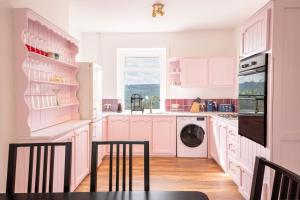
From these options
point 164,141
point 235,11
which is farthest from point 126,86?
point 235,11

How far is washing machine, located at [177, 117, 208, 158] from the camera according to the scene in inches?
191

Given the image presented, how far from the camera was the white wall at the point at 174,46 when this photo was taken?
5.40 meters

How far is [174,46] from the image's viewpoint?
5484 mm

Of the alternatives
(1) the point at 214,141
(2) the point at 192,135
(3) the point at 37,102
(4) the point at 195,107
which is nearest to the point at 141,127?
(2) the point at 192,135

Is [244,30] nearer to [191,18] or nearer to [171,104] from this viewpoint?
[191,18]

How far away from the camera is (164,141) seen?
494cm

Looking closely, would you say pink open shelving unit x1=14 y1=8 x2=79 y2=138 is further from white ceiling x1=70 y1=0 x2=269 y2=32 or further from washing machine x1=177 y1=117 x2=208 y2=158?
washing machine x1=177 y1=117 x2=208 y2=158

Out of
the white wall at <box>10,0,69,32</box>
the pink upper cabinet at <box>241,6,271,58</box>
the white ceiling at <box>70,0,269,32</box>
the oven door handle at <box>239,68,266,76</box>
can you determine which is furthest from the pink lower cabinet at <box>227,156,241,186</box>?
the white wall at <box>10,0,69,32</box>

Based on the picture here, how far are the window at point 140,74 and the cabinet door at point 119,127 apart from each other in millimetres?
746

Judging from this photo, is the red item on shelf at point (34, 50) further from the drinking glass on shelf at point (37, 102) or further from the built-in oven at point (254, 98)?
the built-in oven at point (254, 98)

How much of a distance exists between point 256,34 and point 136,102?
134 inches

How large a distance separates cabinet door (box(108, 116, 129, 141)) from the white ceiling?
182 centimetres

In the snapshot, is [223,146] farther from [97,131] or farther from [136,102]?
[136,102]

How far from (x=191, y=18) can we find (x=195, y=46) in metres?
1.03
